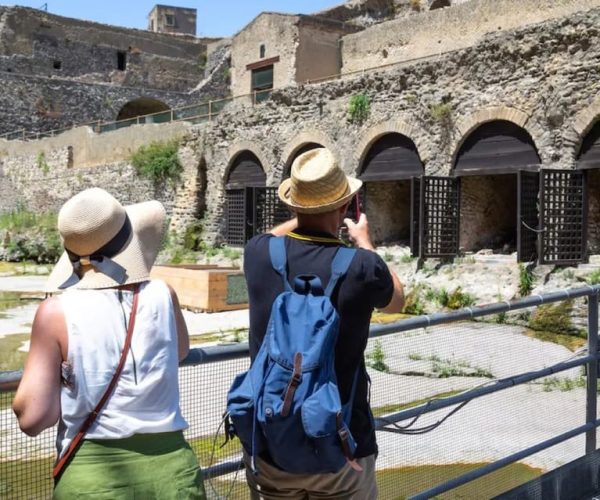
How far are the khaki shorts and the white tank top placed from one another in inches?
15.6

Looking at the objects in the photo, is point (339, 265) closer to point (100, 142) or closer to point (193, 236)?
point (193, 236)

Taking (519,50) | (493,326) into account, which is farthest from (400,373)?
(519,50)

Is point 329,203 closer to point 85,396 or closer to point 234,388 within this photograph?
point 234,388

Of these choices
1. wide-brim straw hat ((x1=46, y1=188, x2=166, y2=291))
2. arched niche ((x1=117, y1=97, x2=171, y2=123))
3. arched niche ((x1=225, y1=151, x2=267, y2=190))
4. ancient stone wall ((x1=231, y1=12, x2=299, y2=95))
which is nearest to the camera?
wide-brim straw hat ((x1=46, y1=188, x2=166, y2=291))

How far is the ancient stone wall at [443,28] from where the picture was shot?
21.7 meters

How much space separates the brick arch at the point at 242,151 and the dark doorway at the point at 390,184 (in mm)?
3291

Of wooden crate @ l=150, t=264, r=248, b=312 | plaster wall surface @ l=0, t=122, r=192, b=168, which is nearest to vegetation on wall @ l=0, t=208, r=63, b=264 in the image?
plaster wall surface @ l=0, t=122, r=192, b=168

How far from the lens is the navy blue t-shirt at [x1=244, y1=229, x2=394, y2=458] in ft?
8.19

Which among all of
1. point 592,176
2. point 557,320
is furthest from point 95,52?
point 557,320

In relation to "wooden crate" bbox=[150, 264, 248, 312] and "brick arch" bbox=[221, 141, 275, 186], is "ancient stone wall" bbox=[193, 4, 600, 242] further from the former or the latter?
"wooden crate" bbox=[150, 264, 248, 312]

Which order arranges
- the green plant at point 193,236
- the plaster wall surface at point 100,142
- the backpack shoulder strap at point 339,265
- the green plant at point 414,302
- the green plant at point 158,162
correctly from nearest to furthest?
the backpack shoulder strap at point 339,265, the green plant at point 414,302, the green plant at point 193,236, the green plant at point 158,162, the plaster wall surface at point 100,142

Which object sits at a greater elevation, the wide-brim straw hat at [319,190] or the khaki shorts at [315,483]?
the wide-brim straw hat at [319,190]

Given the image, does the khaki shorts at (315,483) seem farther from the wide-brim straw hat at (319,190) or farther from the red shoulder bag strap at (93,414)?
the wide-brim straw hat at (319,190)

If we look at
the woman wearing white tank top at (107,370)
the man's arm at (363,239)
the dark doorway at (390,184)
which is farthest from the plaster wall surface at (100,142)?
the woman wearing white tank top at (107,370)
